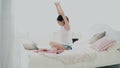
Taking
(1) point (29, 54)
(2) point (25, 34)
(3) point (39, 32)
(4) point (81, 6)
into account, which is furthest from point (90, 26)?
(1) point (29, 54)

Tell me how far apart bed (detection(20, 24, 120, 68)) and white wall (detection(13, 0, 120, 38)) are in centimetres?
85

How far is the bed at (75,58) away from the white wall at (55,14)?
2.78 ft

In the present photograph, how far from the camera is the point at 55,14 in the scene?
3.78 metres

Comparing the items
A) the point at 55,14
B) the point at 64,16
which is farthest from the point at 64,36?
the point at 55,14

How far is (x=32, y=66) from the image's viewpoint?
2598 millimetres

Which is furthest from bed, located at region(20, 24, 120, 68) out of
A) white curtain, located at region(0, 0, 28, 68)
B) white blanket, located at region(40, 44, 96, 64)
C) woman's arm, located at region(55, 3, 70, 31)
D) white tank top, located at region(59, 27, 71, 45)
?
white curtain, located at region(0, 0, 28, 68)

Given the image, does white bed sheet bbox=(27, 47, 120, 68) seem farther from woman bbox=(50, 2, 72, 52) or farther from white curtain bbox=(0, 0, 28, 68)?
white curtain bbox=(0, 0, 28, 68)

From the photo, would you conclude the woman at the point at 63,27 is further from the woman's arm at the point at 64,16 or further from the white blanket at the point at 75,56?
the white blanket at the point at 75,56

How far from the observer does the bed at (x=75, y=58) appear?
8.66ft

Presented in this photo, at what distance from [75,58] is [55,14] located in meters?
1.21

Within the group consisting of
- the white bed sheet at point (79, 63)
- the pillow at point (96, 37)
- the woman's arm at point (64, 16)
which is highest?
the woman's arm at point (64, 16)

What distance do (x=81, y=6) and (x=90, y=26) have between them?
1.36 ft

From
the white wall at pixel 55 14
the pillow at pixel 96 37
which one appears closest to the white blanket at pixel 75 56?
the pillow at pixel 96 37

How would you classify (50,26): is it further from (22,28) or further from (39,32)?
(22,28)
